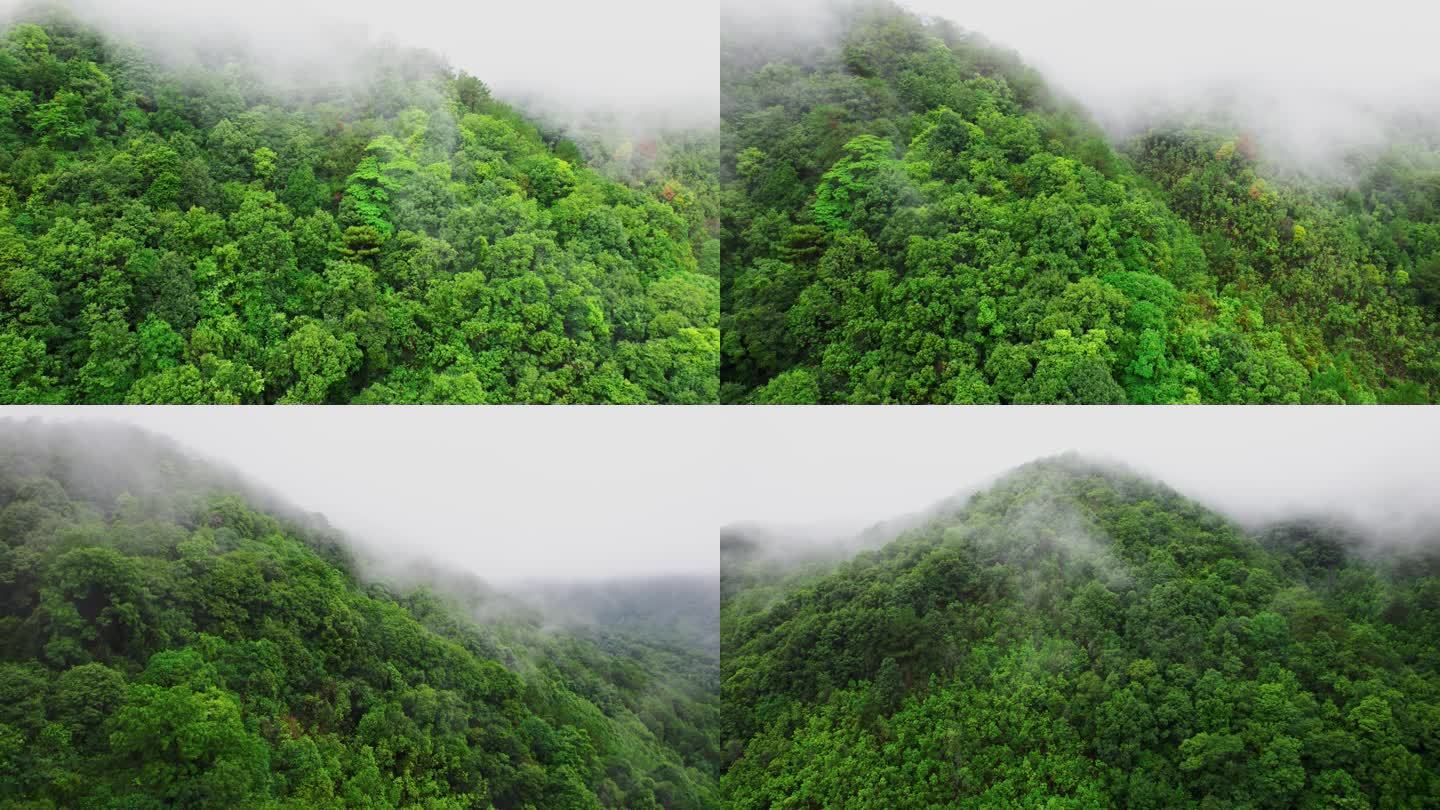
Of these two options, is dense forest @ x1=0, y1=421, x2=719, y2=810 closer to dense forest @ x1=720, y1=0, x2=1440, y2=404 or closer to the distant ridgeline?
the distant ridgeline

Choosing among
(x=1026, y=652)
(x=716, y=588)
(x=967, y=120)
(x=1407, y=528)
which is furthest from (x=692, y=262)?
(x=1407, y=528)

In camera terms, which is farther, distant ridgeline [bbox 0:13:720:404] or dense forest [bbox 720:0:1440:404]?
dense forest [bbox 720:0:1440:404]

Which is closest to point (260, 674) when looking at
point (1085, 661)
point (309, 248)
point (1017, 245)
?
point (309, 248)

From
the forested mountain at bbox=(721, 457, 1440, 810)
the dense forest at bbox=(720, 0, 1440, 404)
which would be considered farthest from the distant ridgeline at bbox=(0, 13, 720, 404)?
the forested mountain at bbox=(721, 457, 1440, 810)

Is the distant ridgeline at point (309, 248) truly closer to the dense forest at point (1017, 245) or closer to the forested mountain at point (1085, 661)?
the dense forest at point (1017, 245)

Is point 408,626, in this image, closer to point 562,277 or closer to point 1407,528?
point 562,277

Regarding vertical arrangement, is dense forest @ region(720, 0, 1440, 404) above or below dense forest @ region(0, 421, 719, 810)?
above
